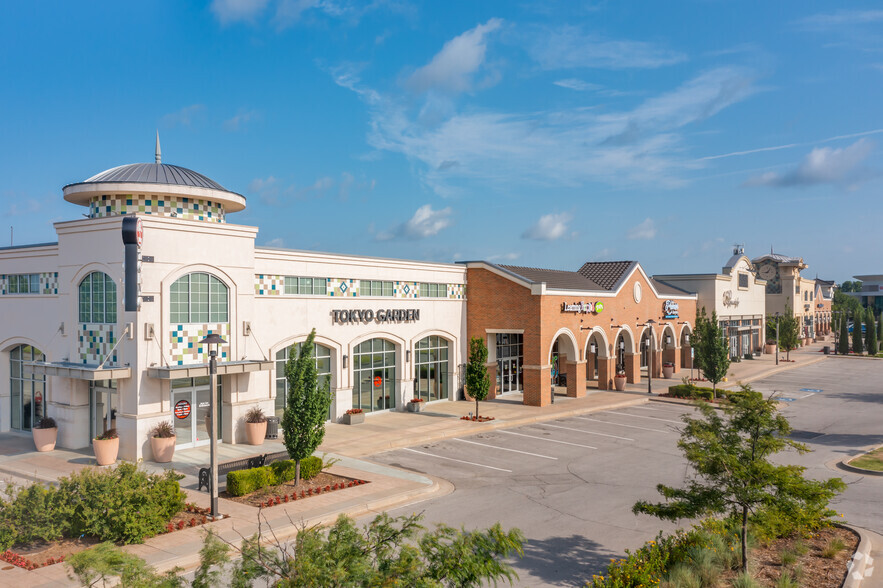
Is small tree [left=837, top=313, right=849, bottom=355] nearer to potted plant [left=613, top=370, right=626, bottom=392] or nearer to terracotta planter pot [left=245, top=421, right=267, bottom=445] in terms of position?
potted plant [left=613, top=370, right=626, bottom=392]

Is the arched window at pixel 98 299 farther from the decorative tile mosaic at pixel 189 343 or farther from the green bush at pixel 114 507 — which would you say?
the green bush at pixel 114 507

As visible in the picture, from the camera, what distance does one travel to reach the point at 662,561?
40.1ft

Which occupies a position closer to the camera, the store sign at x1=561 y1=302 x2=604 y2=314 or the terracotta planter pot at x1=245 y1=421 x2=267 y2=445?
the terracotta planter pot at x1=245 y1=421 x2=267 y2=445

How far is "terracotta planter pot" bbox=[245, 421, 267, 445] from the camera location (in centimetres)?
2467

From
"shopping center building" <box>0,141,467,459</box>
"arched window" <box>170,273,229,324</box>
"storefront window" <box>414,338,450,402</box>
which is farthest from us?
"storefront window" <box>414,338,450,402</box>

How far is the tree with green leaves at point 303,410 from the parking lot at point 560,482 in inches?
143

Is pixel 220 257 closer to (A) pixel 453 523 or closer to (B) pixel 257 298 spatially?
(B) pixel 257 298

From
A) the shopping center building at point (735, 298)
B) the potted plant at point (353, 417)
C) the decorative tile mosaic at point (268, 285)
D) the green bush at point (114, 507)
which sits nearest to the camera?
the green bush at point (114, 507)

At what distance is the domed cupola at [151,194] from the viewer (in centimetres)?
2378

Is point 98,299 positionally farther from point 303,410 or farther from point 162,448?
point 303,410

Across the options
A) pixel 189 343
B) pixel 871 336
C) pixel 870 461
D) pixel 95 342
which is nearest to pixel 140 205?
pixel 95 342

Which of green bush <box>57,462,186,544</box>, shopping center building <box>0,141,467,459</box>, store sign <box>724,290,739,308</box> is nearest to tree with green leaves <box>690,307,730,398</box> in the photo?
shopping center building <box>0,141,467,459</box>

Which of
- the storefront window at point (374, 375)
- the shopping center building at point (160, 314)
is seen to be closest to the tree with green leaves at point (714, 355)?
the storefront window at point (374, 375)

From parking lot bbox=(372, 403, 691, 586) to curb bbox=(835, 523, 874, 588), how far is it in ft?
12.9
